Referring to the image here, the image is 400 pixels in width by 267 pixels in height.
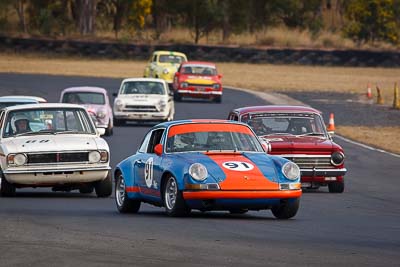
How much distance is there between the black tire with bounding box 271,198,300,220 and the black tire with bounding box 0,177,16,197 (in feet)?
15.2

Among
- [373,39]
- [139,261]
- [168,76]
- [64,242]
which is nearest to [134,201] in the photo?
[64,242]

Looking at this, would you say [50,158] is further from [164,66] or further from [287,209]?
[164,66]

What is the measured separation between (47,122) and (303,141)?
13.8ft

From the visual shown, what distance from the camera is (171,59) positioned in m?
57.1

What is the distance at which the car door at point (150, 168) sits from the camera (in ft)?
50.8

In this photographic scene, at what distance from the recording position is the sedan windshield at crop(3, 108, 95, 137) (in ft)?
62.0

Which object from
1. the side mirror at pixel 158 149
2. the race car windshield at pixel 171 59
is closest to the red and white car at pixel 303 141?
the side mirror at pixel 158 149

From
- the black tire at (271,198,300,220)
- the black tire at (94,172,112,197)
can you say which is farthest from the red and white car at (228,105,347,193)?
the black tire at (271,198,300,220)

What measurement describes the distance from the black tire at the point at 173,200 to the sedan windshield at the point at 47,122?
13.2 feet

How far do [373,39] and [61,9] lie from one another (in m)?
24.4

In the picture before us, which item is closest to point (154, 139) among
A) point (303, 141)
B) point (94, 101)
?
point (303, 141)

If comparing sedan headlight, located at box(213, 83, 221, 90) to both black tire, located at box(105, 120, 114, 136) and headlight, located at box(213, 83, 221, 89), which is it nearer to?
headlight, located at box(213, 83, 221, 89)

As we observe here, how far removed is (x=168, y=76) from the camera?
5544cm

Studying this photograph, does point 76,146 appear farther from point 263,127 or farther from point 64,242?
point 64,242
